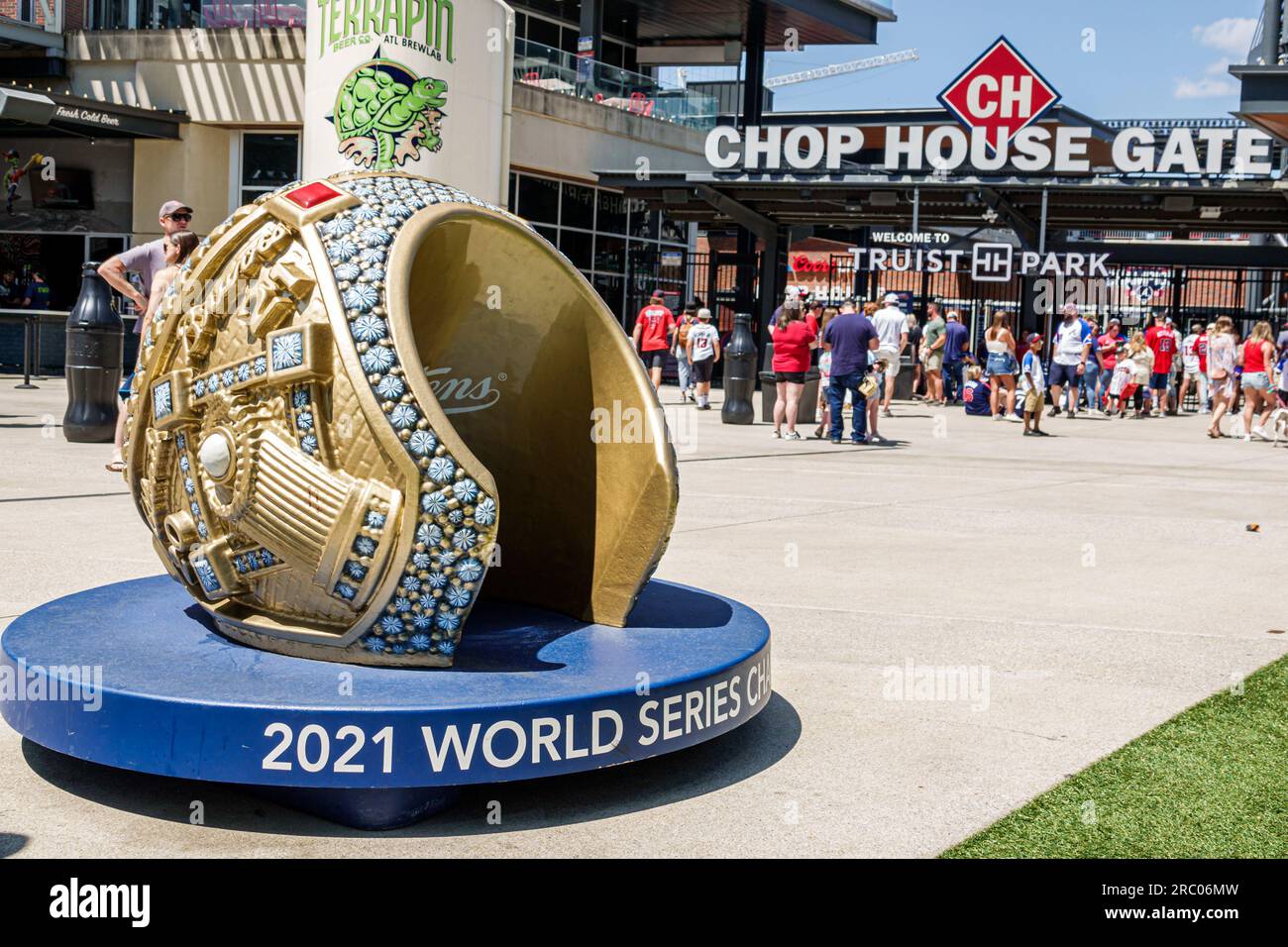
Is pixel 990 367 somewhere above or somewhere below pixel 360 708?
above

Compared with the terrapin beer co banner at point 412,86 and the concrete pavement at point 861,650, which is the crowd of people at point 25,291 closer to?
the terrapin beer co banner at point 412,86

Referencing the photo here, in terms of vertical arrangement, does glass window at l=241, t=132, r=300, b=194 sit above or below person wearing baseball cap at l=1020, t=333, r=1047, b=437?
above

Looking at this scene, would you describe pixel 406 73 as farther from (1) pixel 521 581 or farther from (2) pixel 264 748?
(2) pixel 264 748

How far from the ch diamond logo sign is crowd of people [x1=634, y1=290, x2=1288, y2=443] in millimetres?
4328

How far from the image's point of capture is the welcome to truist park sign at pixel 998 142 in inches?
1037

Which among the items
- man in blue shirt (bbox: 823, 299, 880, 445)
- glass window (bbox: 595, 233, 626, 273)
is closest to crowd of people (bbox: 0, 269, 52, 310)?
glass window (bbox: 595, 233, 626, 273)

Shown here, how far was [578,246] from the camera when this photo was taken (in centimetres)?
3531

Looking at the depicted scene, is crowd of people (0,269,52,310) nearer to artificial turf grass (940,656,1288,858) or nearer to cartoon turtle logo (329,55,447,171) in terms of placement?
cartoon turtle logo (329,55,447,171)

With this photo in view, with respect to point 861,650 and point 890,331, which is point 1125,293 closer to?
point 890,331

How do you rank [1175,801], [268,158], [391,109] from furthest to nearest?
1. [268,158]
2. [391,109]
3. [1175,801]

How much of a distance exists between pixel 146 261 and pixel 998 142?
21.8m

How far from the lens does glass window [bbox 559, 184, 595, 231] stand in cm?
3466

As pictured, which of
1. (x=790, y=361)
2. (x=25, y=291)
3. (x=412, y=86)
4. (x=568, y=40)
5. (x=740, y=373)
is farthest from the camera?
(x=568, y=40)

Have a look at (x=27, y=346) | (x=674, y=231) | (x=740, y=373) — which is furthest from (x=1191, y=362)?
(x=27, y=346)
